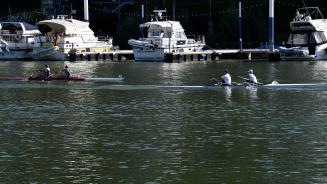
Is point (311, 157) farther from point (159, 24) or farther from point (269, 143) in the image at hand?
point (159, 24)

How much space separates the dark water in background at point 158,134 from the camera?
27.5m

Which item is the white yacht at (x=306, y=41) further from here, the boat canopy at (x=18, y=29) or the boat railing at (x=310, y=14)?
the boat canopy at (x=18, y=29)

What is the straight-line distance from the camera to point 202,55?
301 feet

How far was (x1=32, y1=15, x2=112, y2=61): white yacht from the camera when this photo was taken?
94375 mm

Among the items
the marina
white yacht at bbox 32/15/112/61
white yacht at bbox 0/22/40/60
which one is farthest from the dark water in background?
white yacht at bbox 0/22/40/60

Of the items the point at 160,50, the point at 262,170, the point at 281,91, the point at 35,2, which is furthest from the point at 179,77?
the point at 35,2

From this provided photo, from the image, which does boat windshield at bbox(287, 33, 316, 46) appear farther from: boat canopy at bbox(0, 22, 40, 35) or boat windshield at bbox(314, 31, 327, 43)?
boat canopy at bbox(0, 22, 40, 35)

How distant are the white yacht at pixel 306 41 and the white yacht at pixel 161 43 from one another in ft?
33.4

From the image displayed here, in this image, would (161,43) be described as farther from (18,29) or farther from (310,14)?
(310,14)

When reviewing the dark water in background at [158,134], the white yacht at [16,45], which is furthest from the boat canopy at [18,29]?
the dark water in background at [158,134]

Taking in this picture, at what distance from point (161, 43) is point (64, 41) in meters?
11.9

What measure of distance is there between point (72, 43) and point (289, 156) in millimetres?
67683

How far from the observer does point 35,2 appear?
12688cm

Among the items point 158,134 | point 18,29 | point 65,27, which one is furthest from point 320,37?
point 158,134
